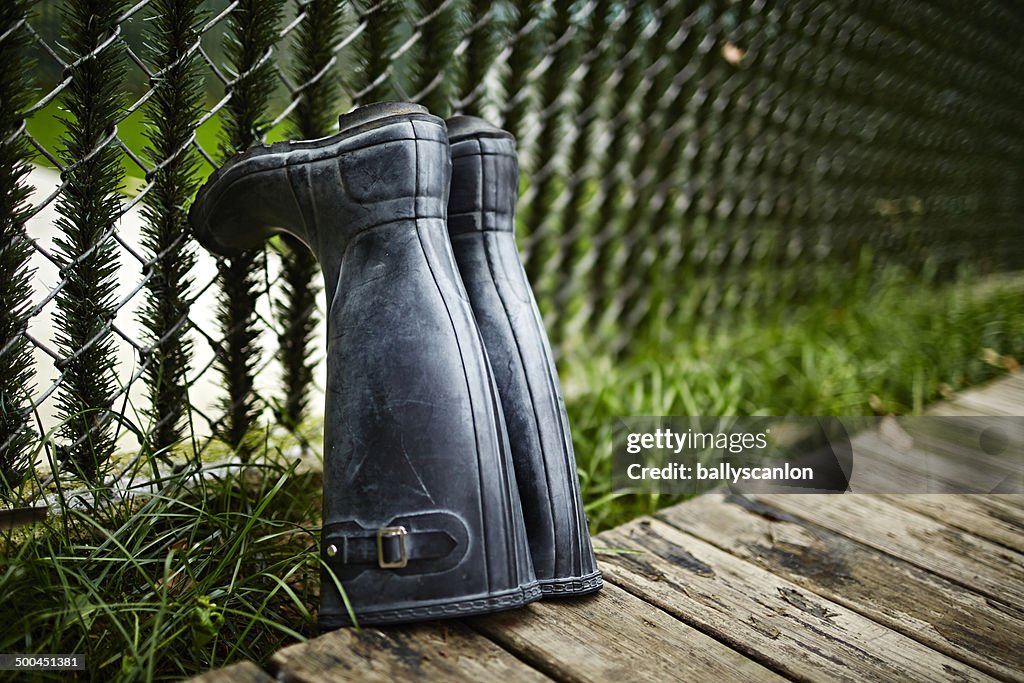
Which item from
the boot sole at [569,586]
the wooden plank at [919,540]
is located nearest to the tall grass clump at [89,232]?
the boot sole at [569,586]

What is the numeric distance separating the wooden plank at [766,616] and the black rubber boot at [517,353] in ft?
0.50

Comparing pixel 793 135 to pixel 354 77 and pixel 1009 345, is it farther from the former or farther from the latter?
pixel 354 77

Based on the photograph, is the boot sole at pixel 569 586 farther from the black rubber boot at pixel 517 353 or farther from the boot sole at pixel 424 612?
the boot sole at pixel 424 612

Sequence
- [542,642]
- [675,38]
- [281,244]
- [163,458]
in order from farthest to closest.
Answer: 1. [675,38]
2. [281,244]
3. [163,458]
4. [542,642]

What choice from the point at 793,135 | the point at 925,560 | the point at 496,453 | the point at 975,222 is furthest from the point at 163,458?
the point at 975,222

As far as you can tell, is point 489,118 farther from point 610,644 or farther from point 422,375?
point 610,644

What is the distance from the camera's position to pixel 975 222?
360 centimetres

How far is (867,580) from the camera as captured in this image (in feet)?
4.36

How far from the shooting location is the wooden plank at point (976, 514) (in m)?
1.51

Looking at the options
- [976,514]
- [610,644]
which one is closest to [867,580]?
[976,514]

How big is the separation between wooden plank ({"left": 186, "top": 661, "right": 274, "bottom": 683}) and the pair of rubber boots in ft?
0.35

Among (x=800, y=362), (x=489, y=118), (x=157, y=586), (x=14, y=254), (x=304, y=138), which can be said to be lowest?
A: (x=157, y=586)

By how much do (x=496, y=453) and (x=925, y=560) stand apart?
0.84 metres

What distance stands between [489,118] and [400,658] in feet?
4.09
